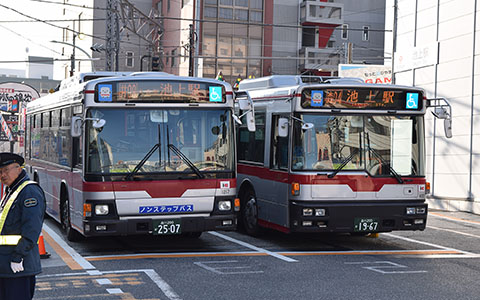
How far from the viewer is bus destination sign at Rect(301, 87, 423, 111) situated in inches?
478

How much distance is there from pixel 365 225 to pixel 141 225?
3697mm

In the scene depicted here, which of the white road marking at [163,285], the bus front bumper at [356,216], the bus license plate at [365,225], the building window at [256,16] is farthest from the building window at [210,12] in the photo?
the white road marking at [163,285]

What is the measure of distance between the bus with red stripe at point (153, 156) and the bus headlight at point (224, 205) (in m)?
0.02

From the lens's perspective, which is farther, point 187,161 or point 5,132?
point 5,132

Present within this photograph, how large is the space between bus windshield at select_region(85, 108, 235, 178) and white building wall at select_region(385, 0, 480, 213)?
12234mm

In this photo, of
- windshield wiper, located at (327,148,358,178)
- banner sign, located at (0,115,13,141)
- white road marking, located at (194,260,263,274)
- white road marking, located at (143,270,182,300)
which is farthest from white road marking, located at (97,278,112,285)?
banner sign, located at (0,115,13,141)

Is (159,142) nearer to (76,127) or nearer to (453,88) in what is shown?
(76,127)

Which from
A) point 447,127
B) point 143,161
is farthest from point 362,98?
point 143,161

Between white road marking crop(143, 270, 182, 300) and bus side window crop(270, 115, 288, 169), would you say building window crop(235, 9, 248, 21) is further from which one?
white road marking crop(143, 270, 182, 300)

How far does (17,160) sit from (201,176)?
5372 millimetres

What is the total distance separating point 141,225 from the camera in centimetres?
1126

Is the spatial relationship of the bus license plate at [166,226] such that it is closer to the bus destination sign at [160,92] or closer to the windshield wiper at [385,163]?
the bus destination sign at [160,92]

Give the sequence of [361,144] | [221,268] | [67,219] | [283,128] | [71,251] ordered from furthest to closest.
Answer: [67,219] → [361,144] → [283,128] → [71,251] → [221,268]

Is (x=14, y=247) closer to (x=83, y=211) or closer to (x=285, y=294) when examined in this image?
(x=285, y=294)
